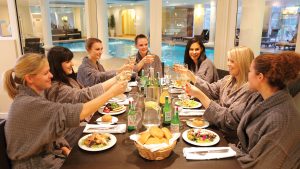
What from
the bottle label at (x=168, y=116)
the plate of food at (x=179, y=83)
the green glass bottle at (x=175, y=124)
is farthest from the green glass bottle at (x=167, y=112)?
the plate of food at (x=179, y=83)

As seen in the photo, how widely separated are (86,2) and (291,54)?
3724mm

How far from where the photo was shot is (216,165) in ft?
3.89

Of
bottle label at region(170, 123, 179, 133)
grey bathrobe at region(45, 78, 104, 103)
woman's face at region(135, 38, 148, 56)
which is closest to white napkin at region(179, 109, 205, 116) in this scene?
bottle label at region(170, 123, 179, 133)

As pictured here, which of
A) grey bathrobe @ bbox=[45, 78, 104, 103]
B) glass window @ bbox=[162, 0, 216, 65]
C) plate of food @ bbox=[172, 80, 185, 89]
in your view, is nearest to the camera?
grey bathrobe @ bbox=[45, 78, 104, 103]

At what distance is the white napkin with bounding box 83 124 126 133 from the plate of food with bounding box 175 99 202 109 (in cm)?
64

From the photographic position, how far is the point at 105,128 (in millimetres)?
1600

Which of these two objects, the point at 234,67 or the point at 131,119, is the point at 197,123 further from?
the point at 234,67

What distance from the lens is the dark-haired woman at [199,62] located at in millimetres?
2893

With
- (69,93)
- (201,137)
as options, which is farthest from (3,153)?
(201,137)

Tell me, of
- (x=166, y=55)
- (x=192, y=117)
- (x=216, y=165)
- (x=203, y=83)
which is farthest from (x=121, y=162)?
(x=166, y=55)

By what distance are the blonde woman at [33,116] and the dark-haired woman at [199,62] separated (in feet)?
5.84

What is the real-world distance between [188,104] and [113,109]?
26.3 inches

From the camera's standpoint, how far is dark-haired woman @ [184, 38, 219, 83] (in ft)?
9.49

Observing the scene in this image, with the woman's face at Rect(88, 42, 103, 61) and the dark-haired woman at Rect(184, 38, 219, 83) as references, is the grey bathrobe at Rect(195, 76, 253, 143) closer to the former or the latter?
the dark-haired woman at Rect(184, 38, 219, 83)
